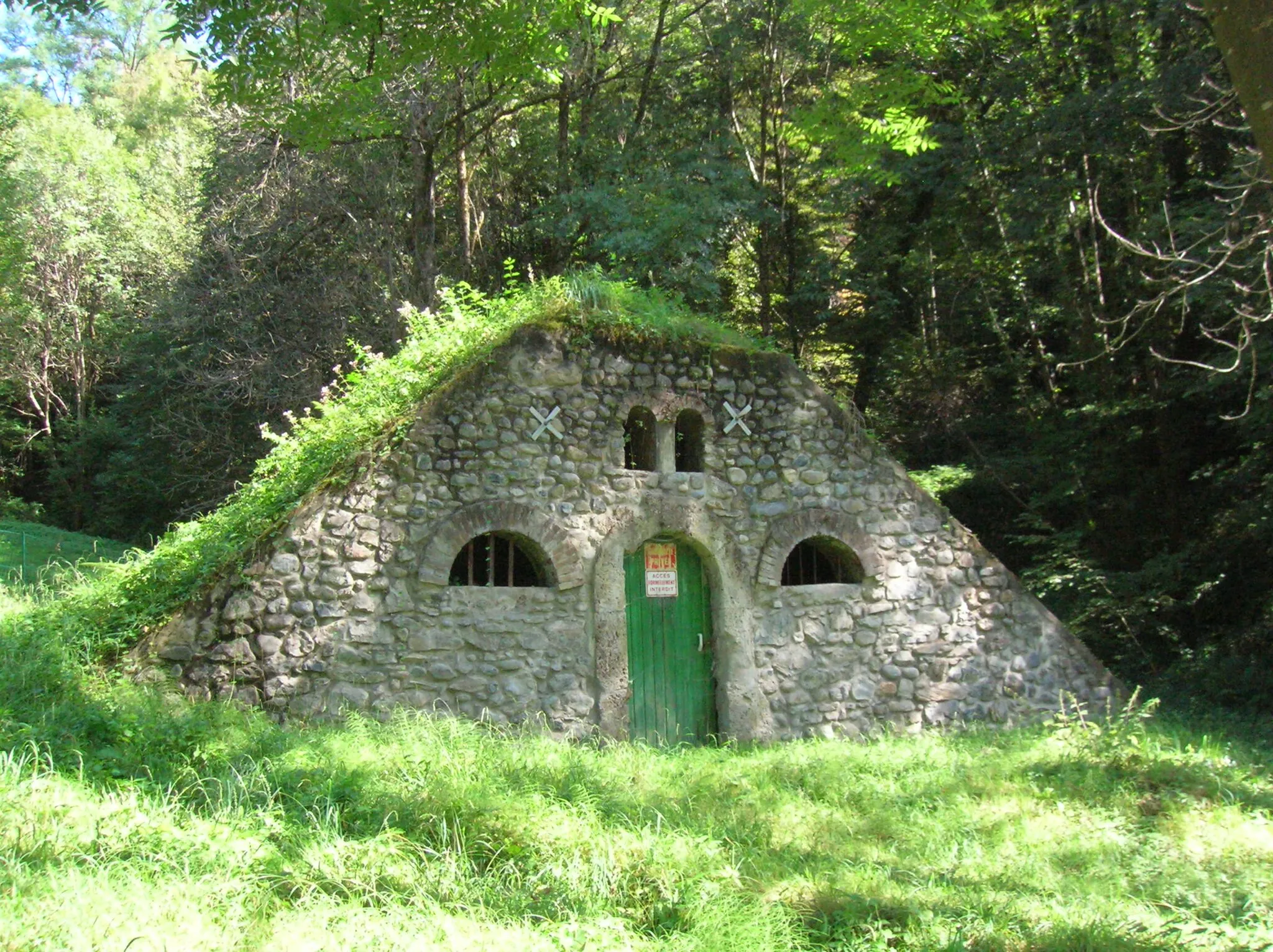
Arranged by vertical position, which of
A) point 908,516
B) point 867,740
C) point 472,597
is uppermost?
point 908,516

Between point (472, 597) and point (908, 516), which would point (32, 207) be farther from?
point (908, 516)

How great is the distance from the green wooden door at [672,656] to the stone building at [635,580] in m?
0.02

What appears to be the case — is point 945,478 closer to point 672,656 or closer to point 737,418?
point 737,418

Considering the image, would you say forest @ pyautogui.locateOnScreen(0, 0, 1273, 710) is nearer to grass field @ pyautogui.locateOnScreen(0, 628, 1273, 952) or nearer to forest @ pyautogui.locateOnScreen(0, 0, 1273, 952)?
forest @ pyautogui.locateOnScreen(0, 0, 1273, 952)

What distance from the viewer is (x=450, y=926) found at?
3895 millimetres

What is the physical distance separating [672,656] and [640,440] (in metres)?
1.94

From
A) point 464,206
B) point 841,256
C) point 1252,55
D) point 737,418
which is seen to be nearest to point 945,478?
point 841,256

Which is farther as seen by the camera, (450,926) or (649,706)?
(649,706)

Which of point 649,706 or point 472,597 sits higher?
point 472,597

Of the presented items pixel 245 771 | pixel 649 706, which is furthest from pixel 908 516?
pixel 245 771

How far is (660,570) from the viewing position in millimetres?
8430

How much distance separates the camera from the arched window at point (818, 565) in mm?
9070

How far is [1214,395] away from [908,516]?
3.94 m

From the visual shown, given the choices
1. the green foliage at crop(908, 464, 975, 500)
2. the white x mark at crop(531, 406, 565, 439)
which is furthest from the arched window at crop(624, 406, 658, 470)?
the green foliage at crop(908, 464, 975, 500)
